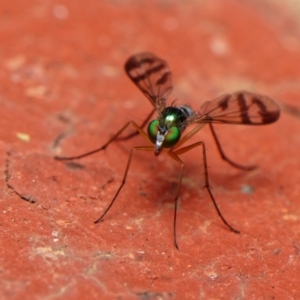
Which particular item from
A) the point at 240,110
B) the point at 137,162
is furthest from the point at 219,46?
the point at 137,162

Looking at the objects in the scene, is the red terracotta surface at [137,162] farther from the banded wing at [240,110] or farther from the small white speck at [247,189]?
the banded wing at [240,110]

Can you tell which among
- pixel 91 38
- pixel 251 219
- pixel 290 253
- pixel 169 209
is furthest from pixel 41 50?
pixel 290 253

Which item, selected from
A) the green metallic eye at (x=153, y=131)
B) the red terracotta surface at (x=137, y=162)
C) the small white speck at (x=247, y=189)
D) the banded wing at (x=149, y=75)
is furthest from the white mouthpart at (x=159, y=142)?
the small white speck at (x=247, y=189)

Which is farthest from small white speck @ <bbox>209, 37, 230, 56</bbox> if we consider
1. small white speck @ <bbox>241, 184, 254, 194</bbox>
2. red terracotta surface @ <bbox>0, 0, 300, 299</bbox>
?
small white speck @ <bbox>241, 184, 254, 194</bbox>

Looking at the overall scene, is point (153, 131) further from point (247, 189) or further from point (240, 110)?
point (247, 189)

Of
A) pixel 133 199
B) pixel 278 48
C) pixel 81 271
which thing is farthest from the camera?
pixel 278 48

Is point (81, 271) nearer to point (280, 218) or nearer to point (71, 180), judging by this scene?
point (71, 180)
